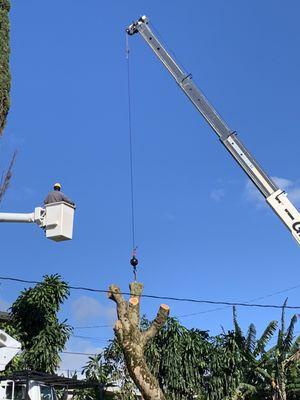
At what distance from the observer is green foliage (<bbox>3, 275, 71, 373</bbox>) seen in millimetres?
19375

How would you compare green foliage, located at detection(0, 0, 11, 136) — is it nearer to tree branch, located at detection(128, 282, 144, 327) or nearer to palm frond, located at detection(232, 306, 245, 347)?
tree branch, located at detection(128, 282, 144, 327)

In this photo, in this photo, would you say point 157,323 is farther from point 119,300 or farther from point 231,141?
point 231,141

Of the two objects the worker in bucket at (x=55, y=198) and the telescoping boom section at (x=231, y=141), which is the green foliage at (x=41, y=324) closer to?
the telescoping boom section at (x=231, y=141)

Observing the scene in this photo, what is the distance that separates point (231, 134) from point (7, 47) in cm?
652

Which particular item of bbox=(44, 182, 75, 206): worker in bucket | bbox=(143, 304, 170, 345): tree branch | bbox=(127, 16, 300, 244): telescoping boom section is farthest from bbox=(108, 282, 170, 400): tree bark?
bbox=(44, 182, 75, 206): worker in bucket

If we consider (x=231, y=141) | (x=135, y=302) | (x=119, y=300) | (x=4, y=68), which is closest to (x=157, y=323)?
(x=135, y=302)

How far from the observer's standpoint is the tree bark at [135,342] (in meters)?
13.7

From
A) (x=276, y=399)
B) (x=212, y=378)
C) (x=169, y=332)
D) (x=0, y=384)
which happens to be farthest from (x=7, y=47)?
(x=276, y=399)

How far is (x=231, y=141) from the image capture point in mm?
15242

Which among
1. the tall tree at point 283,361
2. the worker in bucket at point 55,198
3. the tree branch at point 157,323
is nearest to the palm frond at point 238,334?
the tall tree at point 283,361

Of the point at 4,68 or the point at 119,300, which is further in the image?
the point at 119,300

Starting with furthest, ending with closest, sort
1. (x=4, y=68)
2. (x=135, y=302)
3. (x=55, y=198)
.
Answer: (x=135, y=302), (x=4, y=68), (x=55, y=198)

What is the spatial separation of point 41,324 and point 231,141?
33.5ft

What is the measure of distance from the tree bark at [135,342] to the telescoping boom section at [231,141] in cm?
441
